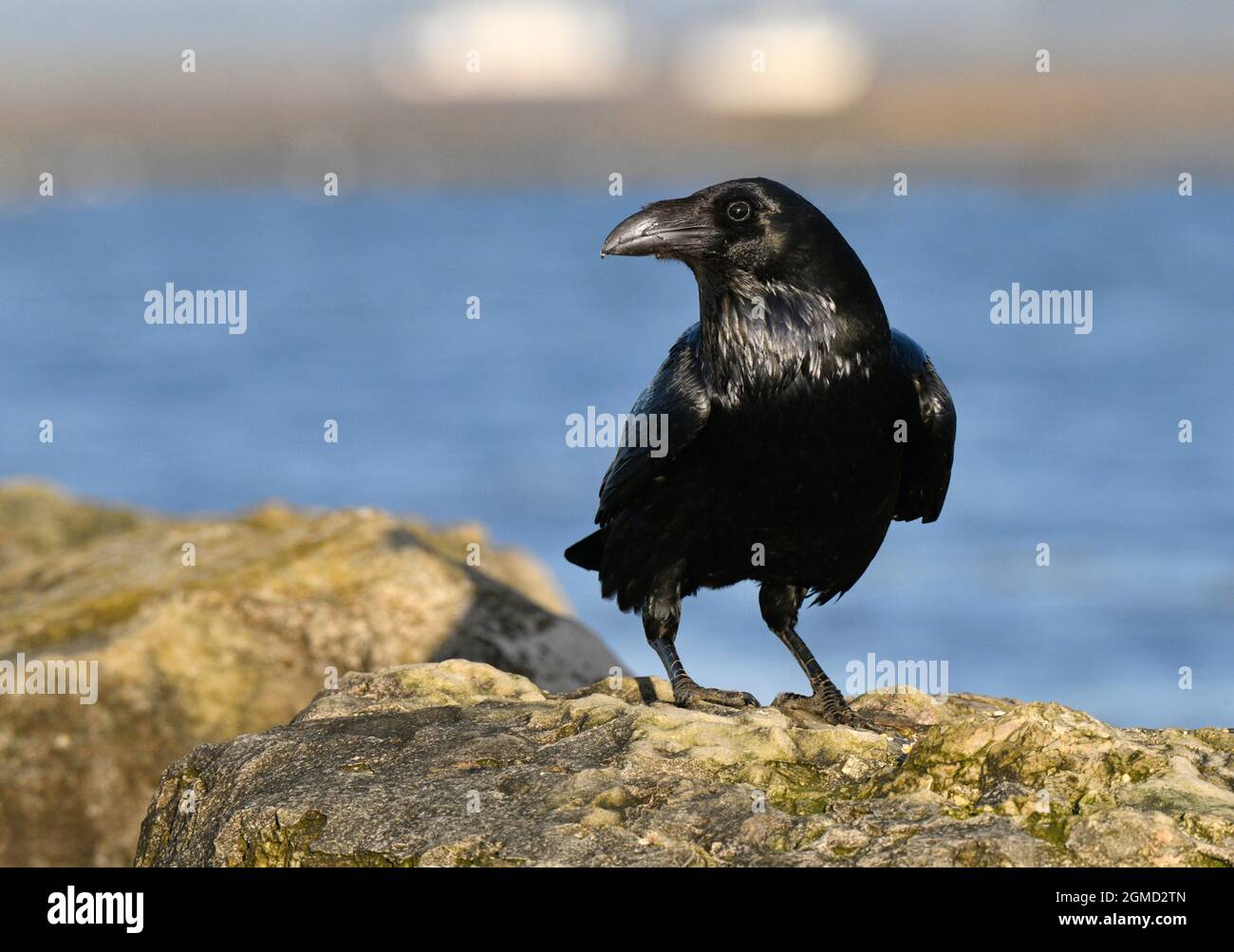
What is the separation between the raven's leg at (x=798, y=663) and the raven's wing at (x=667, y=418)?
68 cm

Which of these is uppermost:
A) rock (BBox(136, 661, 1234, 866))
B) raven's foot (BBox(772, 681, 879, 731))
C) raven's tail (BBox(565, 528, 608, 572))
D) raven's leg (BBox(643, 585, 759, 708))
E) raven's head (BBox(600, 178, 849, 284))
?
raven's head (BBox(600, 178, 849, 284))

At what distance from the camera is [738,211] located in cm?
606

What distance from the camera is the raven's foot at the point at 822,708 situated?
5695 mm

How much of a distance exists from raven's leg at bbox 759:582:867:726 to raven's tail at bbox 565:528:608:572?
0.80 meters

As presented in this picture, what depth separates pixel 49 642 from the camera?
704 cm

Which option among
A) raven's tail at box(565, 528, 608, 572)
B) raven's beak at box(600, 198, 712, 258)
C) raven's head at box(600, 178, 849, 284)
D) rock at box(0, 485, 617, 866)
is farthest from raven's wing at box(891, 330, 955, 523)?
rock at box(0, 485, 617, 866)

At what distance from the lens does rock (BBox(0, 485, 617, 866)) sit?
259 inches

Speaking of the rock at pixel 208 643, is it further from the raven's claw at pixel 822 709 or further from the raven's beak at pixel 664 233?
the raven's beak at pixel 664 233

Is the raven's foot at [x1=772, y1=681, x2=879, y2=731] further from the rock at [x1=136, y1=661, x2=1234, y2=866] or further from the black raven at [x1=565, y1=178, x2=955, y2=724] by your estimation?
the rock at [x1=136, y1=661, x2=1234, y2=866]

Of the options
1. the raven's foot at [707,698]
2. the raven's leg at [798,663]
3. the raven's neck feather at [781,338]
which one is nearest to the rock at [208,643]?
the raven's leg at [798,663]

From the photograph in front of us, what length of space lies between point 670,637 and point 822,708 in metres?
0.75
